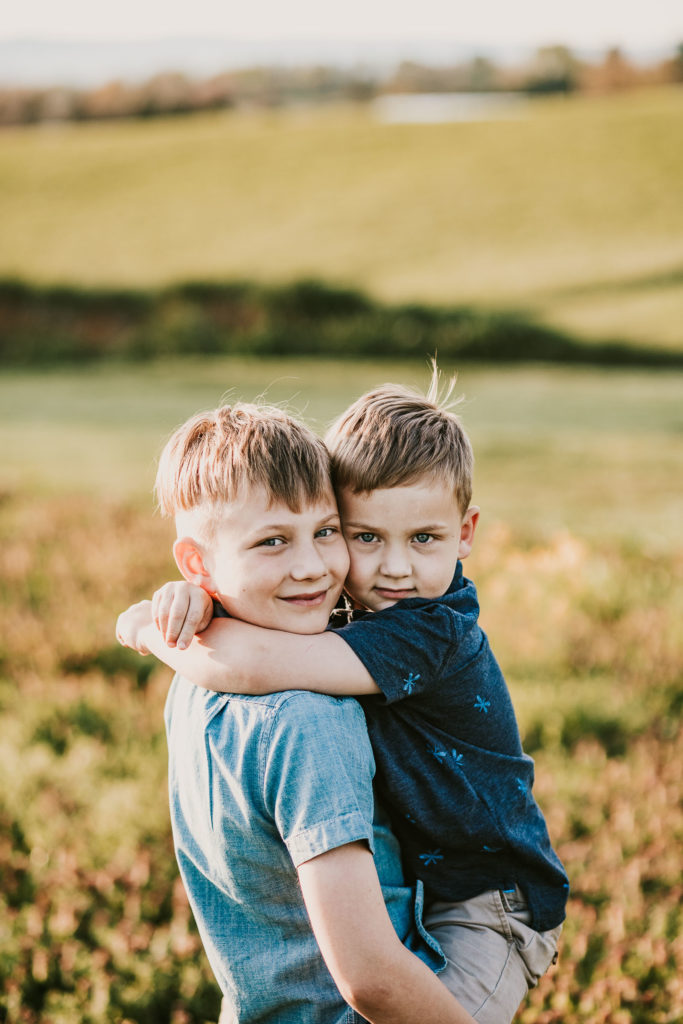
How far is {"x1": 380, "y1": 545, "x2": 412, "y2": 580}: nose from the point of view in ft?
6.86

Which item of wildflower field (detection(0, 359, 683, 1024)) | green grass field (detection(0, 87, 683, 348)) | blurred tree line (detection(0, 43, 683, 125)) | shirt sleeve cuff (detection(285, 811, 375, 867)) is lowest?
wildflower field (detection(0, 359, 683, 1024))

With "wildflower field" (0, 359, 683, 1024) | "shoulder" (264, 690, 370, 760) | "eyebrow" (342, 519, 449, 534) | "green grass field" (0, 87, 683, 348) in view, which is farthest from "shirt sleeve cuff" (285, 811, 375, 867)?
"green grass field" (0, 87, 683, 348)

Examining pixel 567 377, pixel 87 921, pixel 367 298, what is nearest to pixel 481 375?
pixel 567 377

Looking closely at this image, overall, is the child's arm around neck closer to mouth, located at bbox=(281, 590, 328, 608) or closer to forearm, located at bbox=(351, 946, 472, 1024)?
mouth, located at bbox=(281, 590, 328, 608)

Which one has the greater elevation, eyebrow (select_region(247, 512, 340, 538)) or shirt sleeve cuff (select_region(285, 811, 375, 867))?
eyebrow (select_region(247, 512, 340, 538))

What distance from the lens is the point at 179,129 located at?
40531 mm

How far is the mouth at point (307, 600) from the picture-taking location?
6.41ft

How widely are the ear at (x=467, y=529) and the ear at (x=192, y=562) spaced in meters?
0.61

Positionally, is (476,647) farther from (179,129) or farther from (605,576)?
(179,129)

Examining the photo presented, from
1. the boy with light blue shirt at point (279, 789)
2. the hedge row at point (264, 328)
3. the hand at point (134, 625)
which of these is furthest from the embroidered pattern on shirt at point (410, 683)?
the hedge row at point (264, 328)

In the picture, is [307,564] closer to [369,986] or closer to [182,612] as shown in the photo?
[182,612]

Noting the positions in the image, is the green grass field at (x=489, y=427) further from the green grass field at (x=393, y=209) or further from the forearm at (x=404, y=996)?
the green grass field at (x=393, y=209)

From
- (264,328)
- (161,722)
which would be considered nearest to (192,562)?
(161,722)

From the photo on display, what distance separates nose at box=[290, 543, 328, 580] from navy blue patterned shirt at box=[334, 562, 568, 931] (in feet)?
0.44
